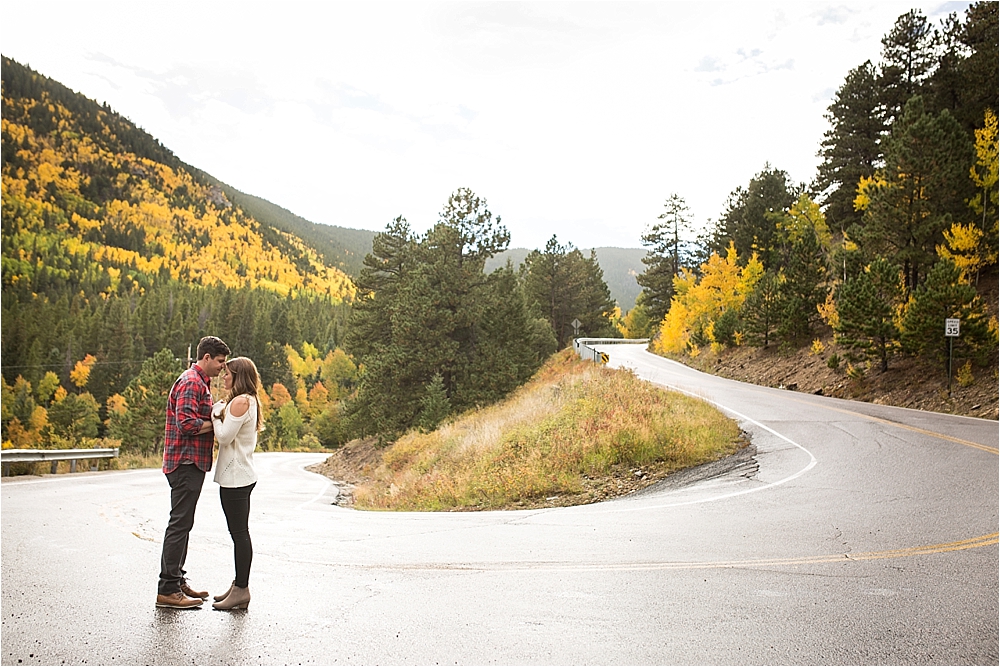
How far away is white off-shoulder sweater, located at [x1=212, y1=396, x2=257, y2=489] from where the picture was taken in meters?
4.95

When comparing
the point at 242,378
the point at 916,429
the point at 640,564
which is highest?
the point at 242,378

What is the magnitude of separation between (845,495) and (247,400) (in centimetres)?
916

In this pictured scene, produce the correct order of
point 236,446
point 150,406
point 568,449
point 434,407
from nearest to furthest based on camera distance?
point 236,446
point 568,449
point 434,407
point 150,406

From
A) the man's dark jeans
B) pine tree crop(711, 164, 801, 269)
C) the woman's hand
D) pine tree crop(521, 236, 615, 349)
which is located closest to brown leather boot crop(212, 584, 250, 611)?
the man's dark jeans

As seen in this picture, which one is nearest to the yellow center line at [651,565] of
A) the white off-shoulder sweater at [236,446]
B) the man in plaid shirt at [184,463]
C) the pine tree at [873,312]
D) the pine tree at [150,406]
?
the man in plaid shirt at [184,463]

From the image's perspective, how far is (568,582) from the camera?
598 centimetres

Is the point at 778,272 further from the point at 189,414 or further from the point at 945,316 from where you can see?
the point at 189,414

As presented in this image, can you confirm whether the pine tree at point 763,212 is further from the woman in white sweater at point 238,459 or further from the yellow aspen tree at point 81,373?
the yellow aspen tree at point 81,373

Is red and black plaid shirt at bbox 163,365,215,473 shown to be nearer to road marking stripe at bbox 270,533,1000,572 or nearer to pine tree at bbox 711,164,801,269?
road marking stripe at bbox 270,533,1000,572

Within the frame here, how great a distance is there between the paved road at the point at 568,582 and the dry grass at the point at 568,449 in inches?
83.7

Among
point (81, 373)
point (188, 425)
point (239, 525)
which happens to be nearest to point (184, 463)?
point (188, 425)

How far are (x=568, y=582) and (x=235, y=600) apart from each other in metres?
2.88

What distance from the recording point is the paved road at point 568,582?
4.43 metres

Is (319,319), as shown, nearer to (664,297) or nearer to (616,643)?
(664,297)
